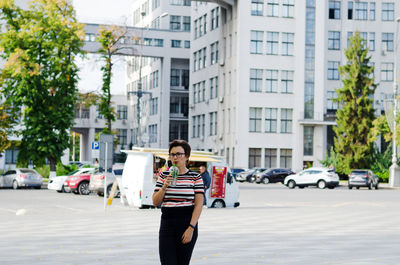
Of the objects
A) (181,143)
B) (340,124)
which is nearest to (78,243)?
(181,143)

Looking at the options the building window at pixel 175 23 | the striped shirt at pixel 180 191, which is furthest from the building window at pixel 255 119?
the striped shirt at pixel 180 191

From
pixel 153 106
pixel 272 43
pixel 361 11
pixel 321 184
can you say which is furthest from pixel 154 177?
pixel 153 106

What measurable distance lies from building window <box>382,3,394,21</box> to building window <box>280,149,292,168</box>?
20.2 meters

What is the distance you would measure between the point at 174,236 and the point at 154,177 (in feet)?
60.9

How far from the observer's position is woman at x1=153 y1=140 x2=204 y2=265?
734 centimetres

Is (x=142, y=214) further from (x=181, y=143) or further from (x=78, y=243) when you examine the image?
(x=181, y=143)

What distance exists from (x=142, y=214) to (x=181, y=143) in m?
16.6

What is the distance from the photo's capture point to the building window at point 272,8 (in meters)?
82.5

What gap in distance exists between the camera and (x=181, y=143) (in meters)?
7.50

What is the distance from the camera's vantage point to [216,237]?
1617cm

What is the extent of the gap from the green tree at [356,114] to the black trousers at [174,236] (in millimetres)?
65761

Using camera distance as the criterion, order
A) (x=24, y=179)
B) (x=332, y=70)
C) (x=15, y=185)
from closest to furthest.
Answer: (x=24, y=179)
(x=15, y=185)
(x=332, y=70)

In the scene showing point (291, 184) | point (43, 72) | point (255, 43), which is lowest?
point (291, 184)

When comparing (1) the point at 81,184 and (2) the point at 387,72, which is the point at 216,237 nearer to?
(1) the point at 81,184
